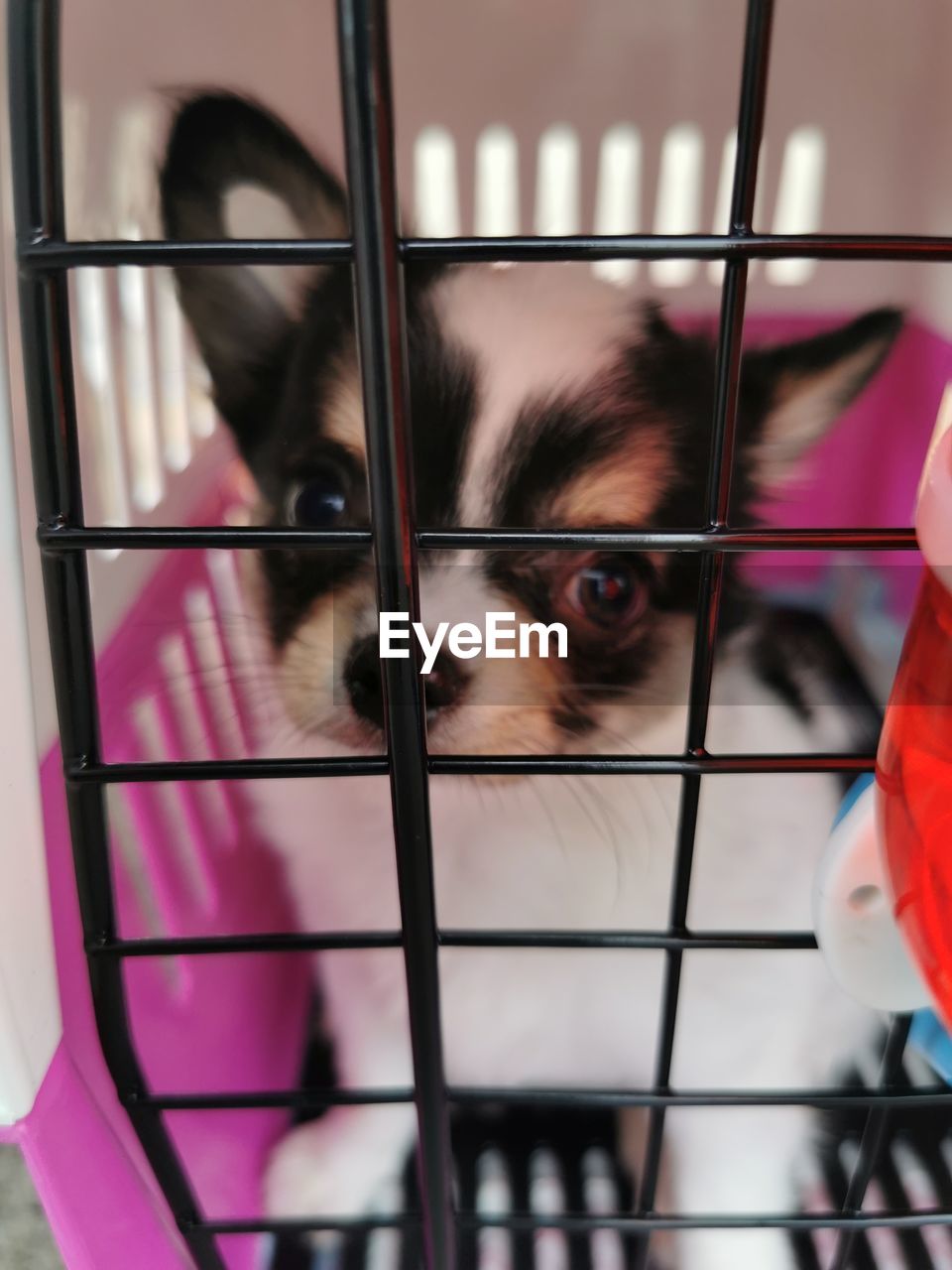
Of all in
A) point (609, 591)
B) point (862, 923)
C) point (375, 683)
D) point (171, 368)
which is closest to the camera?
point (862, 923)

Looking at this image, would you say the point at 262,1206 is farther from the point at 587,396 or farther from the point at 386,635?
the point at 587,396

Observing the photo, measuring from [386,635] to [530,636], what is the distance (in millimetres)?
384

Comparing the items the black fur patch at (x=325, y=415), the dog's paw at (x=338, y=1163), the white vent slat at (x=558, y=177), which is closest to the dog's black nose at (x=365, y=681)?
the black fur patch at (x=325, y=415)

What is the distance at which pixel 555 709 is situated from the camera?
2.92 ft

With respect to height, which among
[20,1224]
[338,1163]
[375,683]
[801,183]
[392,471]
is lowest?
[338,1163]

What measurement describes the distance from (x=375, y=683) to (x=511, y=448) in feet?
0.92

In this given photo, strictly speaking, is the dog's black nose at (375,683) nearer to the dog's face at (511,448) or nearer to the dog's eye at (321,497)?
the dog's face at (511,448)

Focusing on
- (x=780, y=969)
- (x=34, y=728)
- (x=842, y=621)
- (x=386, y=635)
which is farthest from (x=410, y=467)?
(x=842, y=621)

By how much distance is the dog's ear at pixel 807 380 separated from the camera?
0.85 meters

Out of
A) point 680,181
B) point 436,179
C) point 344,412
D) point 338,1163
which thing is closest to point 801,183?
point 680,181

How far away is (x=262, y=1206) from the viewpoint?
0.78 m

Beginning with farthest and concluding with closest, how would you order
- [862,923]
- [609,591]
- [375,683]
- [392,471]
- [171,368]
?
1. [609,591]
2. [171,368]
3. [375,683]
4. [862,923]
5. [392,471]

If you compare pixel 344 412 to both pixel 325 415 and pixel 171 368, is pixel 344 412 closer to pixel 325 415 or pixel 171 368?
pixel 325 415

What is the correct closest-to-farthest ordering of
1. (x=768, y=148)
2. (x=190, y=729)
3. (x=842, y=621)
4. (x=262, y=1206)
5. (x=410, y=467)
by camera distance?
(x=410, y=467) < (x=262, y=1206) < (x=190, y=729) < (x=768, y=148) < (x=842, y=621)
